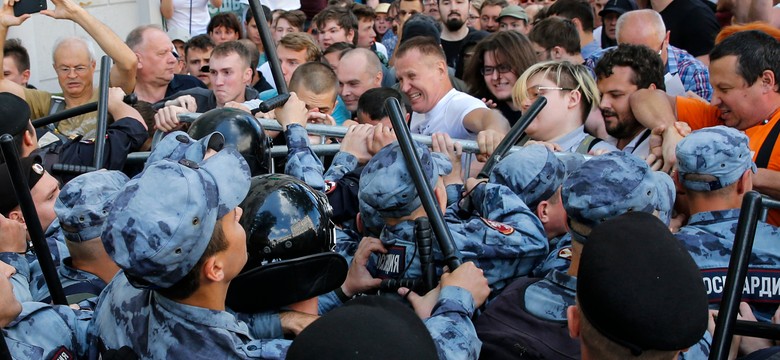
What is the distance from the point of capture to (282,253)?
8.74 feet

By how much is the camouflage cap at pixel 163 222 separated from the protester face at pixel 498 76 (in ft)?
13.6

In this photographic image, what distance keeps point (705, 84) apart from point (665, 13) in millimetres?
1864

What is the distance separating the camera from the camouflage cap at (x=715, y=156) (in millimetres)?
3168

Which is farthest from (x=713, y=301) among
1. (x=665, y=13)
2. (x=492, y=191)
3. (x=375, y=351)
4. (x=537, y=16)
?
(x=537, y=16)

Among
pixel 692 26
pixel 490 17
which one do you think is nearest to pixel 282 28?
pixel 490 17

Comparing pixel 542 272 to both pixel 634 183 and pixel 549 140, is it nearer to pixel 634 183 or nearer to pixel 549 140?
pixel 634 183

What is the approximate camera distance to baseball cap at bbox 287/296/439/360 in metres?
1.52

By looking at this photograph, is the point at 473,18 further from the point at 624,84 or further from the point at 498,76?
the point at 624,84

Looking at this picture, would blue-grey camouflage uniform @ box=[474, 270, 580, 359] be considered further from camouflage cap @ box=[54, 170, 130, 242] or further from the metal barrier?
camouflage cap @ box=[54, 170, 130, 242]

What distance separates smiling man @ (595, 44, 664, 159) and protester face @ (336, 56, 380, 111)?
2202mm

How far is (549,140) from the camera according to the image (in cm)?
486

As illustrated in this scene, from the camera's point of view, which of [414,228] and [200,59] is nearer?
[414,228]

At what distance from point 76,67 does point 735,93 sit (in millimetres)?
4720

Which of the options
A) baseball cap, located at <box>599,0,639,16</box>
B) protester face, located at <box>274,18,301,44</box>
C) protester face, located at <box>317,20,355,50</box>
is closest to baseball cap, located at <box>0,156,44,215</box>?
protester face, located at <box>317,20,355,50</box>
